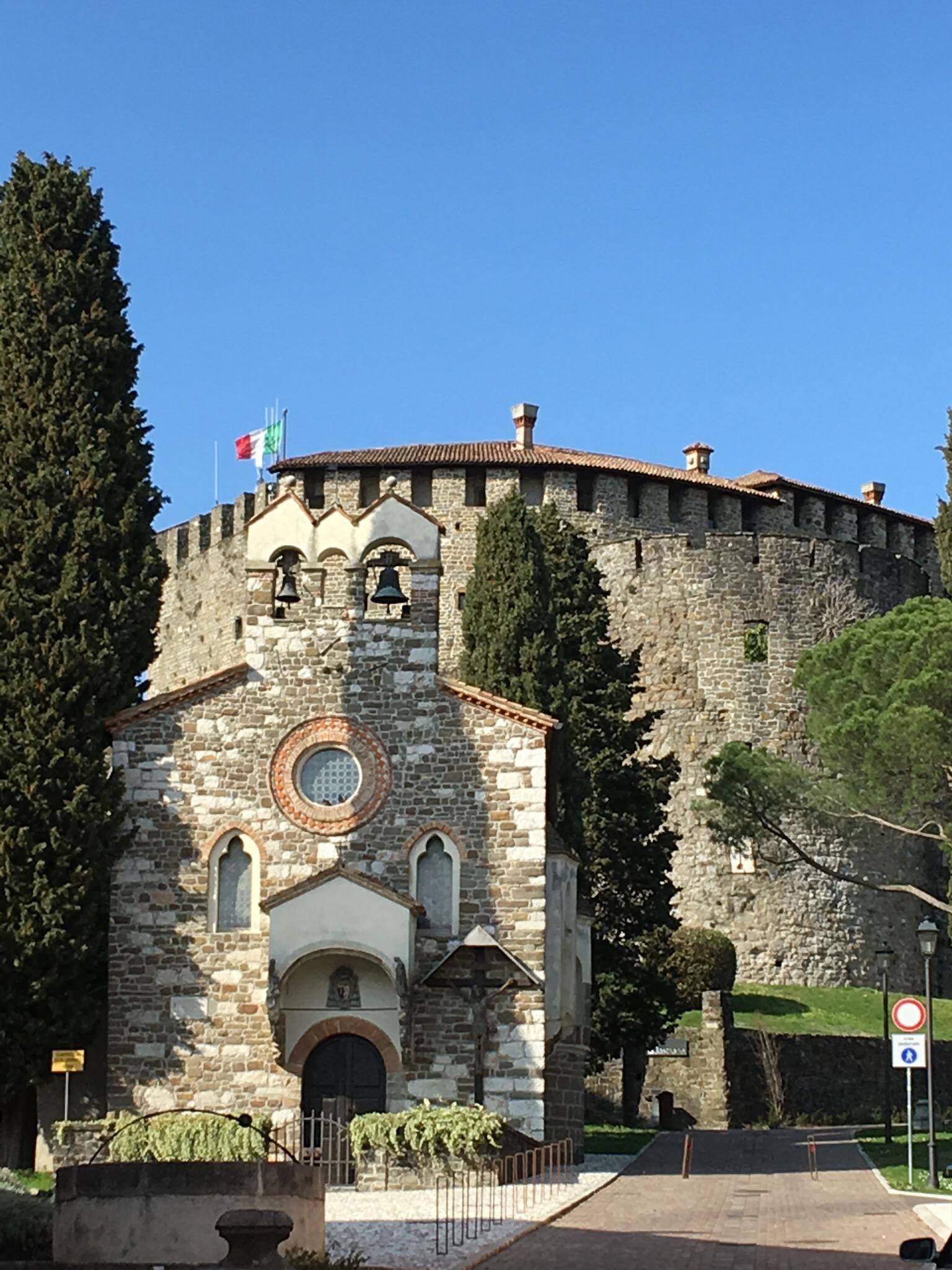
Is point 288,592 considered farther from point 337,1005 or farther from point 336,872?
point 337,1005

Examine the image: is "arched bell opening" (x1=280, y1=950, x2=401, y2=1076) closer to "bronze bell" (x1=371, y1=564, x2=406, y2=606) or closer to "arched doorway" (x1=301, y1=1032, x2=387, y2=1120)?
"arched doorway" (x1=301, y1=1032, x2=387, y2=1120)

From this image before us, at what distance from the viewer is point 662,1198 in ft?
79.8

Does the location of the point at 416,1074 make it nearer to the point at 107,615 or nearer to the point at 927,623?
the point at 107,615

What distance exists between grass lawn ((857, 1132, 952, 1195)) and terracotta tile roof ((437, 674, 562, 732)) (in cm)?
745

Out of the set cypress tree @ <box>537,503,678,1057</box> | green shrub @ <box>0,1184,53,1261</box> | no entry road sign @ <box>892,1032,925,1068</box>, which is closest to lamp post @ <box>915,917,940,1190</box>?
no entry road sign @ <box>892,1032,925,1068</box>

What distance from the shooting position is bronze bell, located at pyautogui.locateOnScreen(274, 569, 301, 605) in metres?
28.7

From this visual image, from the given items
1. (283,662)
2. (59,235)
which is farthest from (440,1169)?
(59,235)

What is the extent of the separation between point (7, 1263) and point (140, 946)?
13.2 m

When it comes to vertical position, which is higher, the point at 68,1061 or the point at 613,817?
the point at 613,817

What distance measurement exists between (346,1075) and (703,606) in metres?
33.0

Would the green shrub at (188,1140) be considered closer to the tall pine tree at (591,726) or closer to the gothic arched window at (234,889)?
the gothic arched window at (234,889)

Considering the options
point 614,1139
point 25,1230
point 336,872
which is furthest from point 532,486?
point 25,1230

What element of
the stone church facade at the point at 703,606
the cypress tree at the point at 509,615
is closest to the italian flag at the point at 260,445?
the stone church facade at the point at 703,606

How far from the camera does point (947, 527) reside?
39.3 metres
